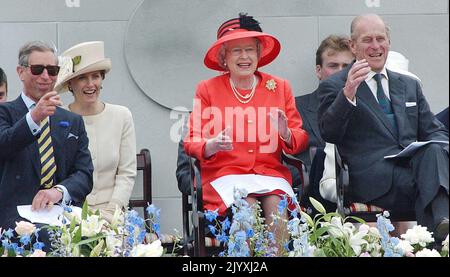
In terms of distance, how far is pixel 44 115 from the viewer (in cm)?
541

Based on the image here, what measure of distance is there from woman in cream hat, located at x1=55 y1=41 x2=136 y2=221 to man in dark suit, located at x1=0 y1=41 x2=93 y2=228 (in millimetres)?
533

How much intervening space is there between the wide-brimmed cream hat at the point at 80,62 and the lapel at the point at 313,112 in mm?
1173

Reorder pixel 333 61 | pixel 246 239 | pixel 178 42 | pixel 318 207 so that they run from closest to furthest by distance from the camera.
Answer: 1. pixel 246 239
2. pixel 318 207
3. pixel 333 61
4. pixel 178 42

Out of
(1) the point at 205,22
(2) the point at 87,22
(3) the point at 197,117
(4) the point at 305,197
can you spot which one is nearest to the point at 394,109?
(4) the point at 305,197

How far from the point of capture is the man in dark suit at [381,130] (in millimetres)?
5312

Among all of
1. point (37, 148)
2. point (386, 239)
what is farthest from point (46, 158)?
point (386, 239)

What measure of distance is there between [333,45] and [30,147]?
2006 millimetres

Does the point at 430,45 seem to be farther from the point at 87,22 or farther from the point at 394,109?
the point at 87,22

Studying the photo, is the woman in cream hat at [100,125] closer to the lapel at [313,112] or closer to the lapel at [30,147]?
the lapel at [30,147]

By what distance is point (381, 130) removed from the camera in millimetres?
5703

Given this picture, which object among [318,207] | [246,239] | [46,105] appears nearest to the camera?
[246,239]

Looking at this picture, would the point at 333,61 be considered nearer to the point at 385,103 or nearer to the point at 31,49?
the point at 385,103
